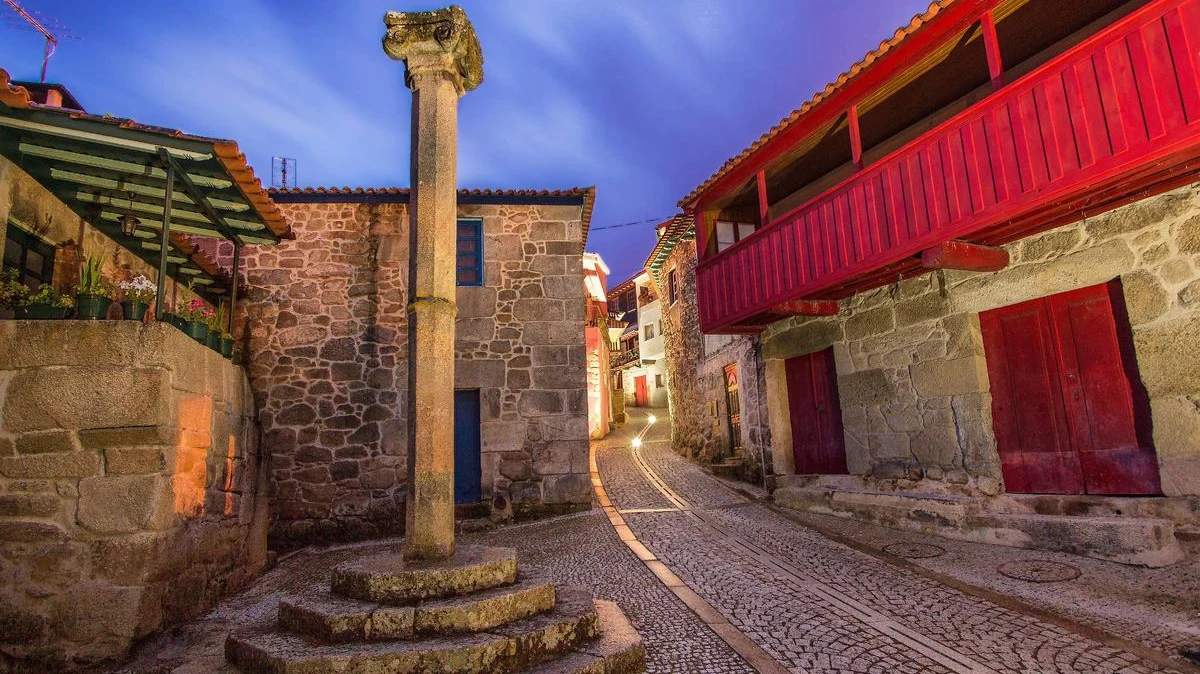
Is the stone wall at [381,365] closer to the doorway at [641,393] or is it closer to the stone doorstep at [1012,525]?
the stone doorstep at [1012,525]

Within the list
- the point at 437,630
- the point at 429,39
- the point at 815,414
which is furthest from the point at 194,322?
the point at 815,414

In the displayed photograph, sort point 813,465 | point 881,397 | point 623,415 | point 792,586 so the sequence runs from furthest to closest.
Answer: point 623,415
point 813,465
point 881,397
point 792,586

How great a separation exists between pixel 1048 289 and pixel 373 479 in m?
8.55

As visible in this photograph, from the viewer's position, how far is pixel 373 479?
8.57 m

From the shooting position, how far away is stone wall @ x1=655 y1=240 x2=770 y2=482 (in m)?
11.0

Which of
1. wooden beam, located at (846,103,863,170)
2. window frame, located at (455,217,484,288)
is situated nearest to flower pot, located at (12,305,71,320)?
window frame, located at (455,217,484,288)

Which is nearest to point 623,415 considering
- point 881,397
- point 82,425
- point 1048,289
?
point 881,397

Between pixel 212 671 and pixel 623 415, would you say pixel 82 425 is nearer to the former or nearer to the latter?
pixel 212 671

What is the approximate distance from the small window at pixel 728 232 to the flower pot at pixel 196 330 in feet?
25.2

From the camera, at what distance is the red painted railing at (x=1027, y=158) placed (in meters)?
4.64

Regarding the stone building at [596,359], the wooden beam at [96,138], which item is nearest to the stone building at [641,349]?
the stone building at [596,359]

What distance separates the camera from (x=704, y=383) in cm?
1473

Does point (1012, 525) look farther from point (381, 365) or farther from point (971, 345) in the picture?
point (381, 365)

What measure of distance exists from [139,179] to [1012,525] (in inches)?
359
